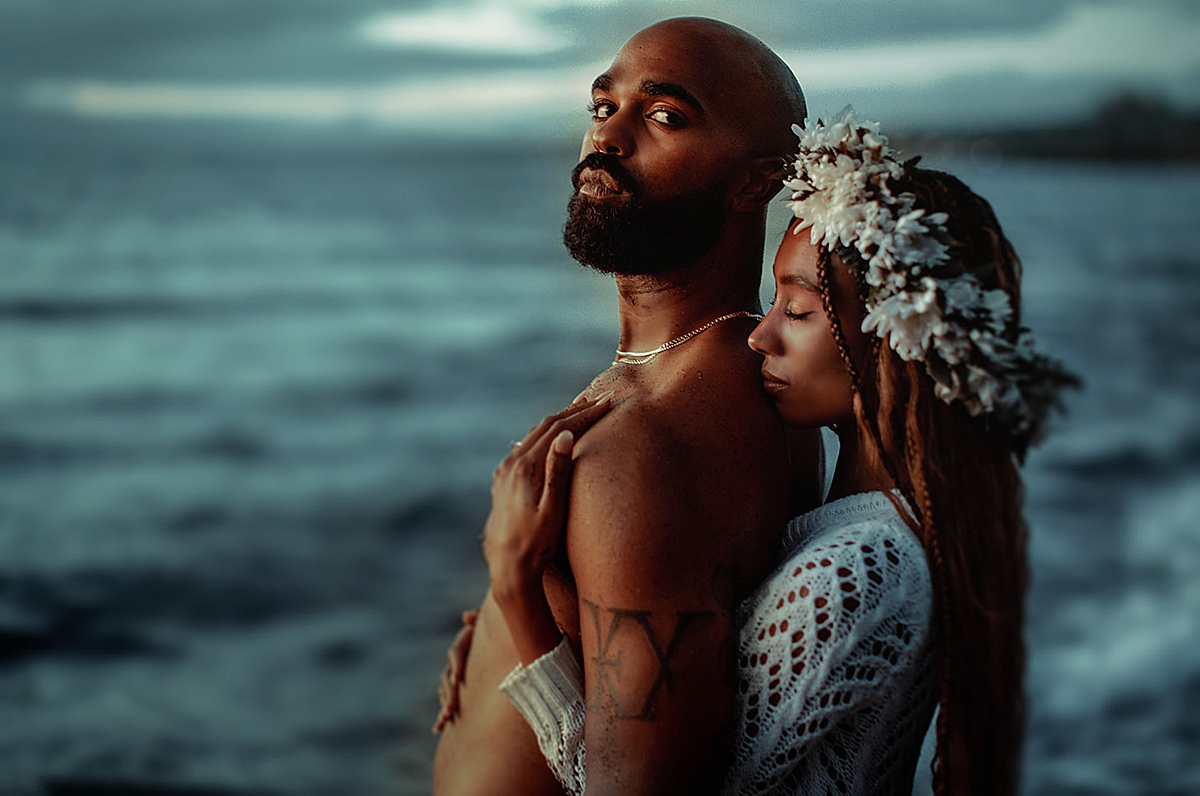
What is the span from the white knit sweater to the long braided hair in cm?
7

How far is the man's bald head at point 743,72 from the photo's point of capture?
2.96m

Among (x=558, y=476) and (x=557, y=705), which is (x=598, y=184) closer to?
(x=558, y=476)

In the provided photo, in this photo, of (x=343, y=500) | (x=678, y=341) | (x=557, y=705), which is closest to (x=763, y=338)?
(x=678, y=341)

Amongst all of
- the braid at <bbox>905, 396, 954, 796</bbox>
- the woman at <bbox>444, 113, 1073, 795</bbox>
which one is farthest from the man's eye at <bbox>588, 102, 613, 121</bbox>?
the braid at <bbox>905, 396, 954, 796</bbox>

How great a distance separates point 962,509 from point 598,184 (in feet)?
3.78

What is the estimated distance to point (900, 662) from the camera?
8.79ft

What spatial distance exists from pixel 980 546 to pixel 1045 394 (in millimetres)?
365

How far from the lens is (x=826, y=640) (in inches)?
104

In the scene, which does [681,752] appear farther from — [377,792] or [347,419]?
[347,419]

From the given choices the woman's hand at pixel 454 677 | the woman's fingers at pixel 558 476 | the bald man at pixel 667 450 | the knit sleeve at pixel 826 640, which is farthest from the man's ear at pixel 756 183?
the woman's hand at pixel 454 677

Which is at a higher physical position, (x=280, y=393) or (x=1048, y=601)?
(x=280, y=393)

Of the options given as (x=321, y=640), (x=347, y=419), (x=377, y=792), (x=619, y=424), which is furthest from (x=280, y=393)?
(x=619, y=424)

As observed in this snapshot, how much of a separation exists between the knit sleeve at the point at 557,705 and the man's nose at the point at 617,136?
1.17 metres

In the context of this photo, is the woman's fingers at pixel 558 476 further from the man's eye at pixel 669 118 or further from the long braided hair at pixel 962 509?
the man's eye at pixel 669 118
